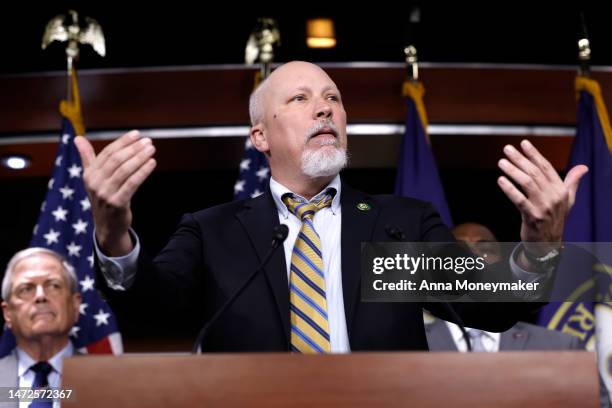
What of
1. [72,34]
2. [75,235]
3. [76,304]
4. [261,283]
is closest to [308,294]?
[261,283]

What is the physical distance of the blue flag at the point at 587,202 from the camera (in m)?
3.60

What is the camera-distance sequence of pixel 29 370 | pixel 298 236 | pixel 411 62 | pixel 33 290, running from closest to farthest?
1. pixel 298 236
2. pixel 29 370
3. pixel 33 290
4. pixel 411 62

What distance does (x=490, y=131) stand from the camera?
4.17 m

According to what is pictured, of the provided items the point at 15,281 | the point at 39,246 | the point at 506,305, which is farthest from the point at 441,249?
the point at 39,246

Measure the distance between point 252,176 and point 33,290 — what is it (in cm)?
109

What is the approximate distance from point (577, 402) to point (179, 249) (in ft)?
3.26

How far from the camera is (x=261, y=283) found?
1869 millimetres

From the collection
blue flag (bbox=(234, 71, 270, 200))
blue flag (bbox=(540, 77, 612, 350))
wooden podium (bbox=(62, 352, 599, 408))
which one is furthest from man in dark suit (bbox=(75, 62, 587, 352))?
blue flag (bbox=(540, 77, 612, 350))

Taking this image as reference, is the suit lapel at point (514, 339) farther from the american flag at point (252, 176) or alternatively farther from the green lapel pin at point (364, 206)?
the green lapel pin at point (364, 206)

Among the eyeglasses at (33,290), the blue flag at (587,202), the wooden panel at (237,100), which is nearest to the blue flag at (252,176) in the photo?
the wooden panel at (237,100)

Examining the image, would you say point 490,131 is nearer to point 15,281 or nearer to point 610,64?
point 610,64

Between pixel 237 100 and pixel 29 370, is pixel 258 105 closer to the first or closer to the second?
pixel 29 370

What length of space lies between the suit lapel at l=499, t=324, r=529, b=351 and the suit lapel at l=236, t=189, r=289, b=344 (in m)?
1.69

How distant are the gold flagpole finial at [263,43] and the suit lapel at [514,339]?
5.05 ft
